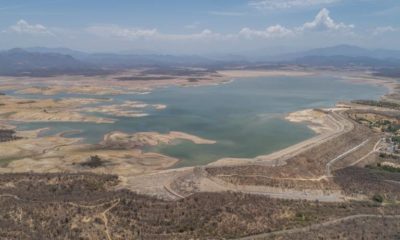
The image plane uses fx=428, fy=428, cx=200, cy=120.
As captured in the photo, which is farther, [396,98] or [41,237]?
[396,98]

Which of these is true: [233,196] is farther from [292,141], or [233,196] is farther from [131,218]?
[292,141]

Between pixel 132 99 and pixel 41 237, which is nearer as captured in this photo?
pixel 41 237

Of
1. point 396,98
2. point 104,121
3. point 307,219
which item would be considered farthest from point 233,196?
point 396,98

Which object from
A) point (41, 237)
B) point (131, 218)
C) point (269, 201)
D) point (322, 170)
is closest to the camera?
point (41, 237)

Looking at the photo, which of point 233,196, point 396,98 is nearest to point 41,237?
point 233,196

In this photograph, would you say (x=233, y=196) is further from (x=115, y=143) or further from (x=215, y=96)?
(x=215, y=96)

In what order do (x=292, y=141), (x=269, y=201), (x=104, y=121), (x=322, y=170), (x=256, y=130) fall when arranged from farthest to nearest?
1. (x=104, y=121)
2. (x=256, y=130)
3. (x=292, y=141)
4. (x=322, y=170)
5. (x=269, y=201)
